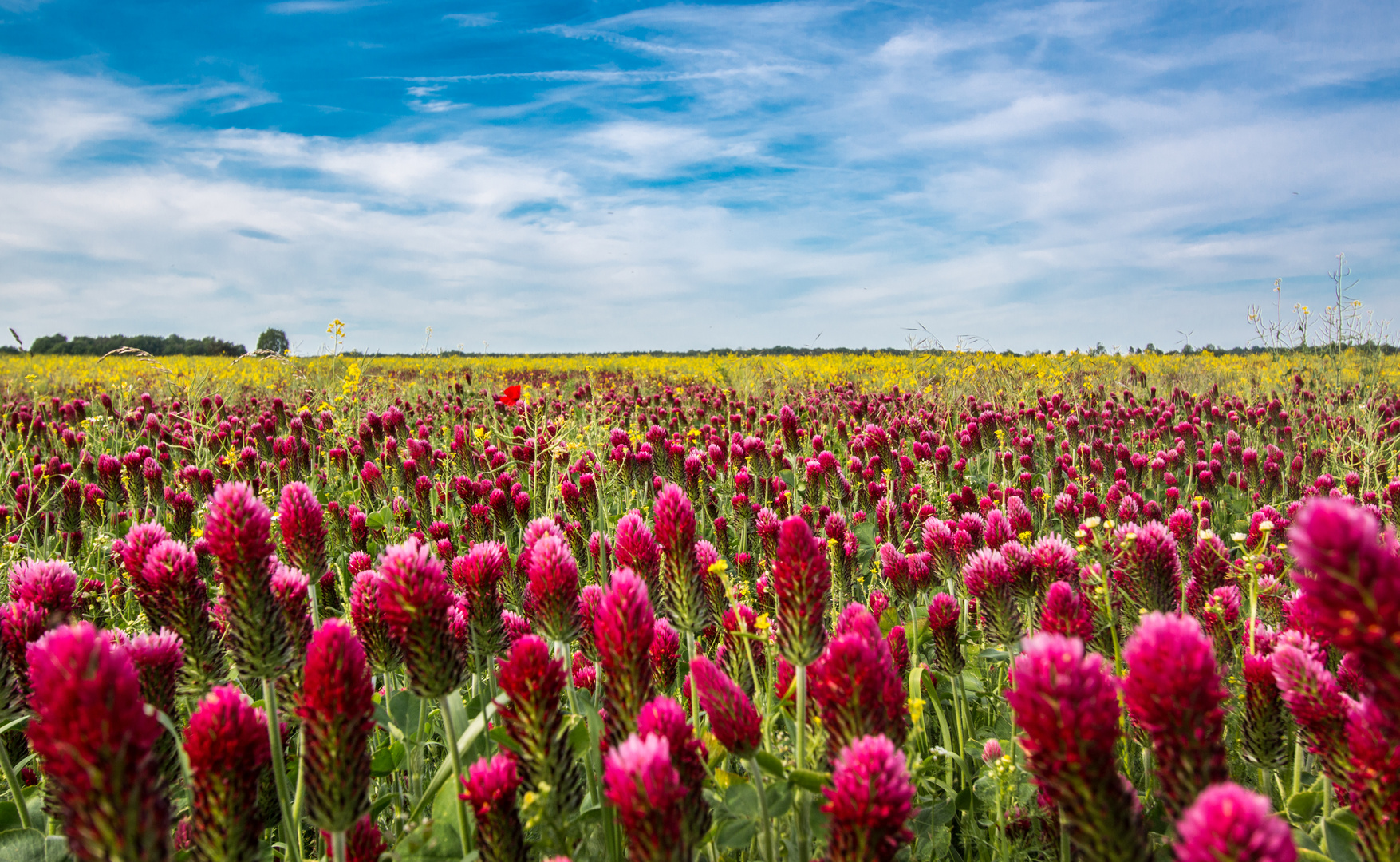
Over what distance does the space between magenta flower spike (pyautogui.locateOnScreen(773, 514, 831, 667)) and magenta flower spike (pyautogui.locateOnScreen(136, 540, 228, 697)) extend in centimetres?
122

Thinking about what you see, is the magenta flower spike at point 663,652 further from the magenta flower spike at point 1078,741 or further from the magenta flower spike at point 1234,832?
the magenta flower spike at point 1234,832

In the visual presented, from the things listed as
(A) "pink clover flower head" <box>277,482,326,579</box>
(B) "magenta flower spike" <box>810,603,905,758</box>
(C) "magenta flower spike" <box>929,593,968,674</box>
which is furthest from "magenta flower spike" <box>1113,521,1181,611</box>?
(A) "pink clover flower head" <box>277,482,326,579</box>

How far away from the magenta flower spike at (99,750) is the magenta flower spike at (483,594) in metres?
0.85

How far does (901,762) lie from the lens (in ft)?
3.43

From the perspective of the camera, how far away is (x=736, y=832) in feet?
4.67

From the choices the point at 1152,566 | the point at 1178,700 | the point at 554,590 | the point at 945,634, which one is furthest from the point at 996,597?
the point at 554,590

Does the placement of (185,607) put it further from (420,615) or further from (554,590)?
(554,590)

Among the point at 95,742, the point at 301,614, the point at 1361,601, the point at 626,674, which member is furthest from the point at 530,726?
the point at 1361,601

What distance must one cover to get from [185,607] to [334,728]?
67 centimetres

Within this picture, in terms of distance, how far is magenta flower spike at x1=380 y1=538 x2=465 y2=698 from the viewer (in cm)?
131

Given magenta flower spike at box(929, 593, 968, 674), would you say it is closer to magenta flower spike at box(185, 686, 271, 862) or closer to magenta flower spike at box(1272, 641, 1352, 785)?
magenta flower spike at box(1272, 641, 1352, 785)

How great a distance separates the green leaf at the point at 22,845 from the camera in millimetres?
1477

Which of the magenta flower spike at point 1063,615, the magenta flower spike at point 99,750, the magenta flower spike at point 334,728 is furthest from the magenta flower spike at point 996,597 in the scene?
the magenta flower spike at point 99,750

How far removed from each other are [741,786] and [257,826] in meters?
0.86
